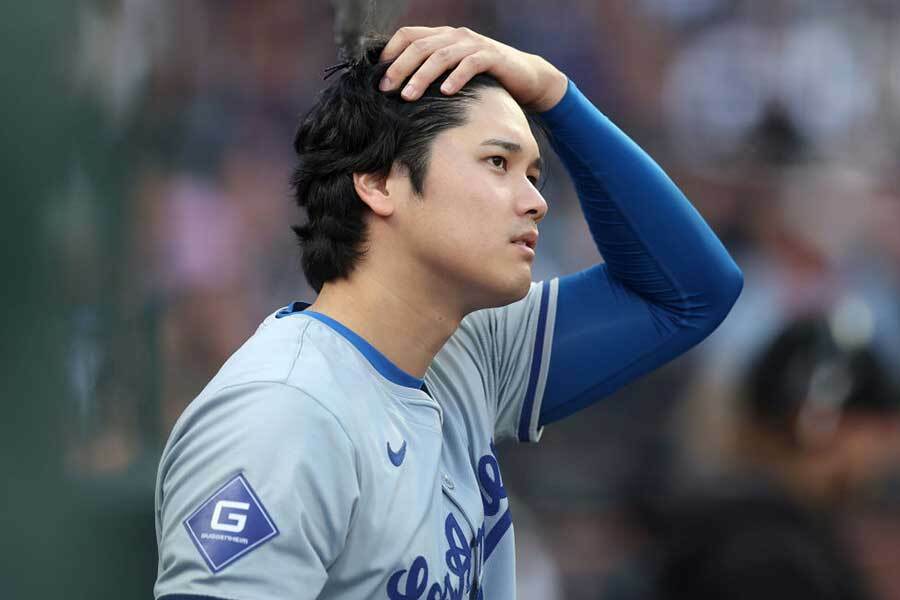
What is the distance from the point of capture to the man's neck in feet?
6.64

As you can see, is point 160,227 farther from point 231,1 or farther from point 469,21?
point 469,21

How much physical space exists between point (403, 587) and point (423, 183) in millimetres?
683

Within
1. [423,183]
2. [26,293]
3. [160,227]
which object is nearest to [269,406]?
[423,183]

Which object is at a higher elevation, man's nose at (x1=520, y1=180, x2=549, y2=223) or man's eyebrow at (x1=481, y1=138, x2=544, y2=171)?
man's eyebrow at (x1=481, y1=138, x2=544, y2=171)

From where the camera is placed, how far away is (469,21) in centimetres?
518

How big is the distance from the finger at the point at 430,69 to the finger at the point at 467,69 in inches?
0.7

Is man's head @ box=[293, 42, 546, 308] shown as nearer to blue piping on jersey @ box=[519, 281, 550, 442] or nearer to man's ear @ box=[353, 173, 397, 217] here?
man's ear @ box=[353, 173, 397, 217]

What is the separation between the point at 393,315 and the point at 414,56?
442 millimetres

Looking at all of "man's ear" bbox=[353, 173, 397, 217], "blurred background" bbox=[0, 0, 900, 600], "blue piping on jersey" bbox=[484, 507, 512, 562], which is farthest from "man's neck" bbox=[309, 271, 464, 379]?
"blurred background" bbox=[0, 0, 900, 600]

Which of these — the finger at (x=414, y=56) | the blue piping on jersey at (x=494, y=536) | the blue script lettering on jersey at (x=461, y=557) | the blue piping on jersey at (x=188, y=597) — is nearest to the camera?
the blue piping on jersey at (x=188, y=597)

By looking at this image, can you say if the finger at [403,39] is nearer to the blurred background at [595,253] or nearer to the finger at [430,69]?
the finger at [430,69]

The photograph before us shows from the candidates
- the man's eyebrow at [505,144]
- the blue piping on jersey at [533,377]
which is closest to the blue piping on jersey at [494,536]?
the blue piping on jersey at [533,377]

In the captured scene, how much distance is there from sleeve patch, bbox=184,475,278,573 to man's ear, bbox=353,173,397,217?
635 millimetres

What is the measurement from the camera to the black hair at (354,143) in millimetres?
2082
